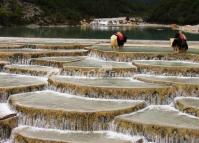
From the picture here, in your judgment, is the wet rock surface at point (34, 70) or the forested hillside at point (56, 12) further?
the forested hillside at point (56, 12)

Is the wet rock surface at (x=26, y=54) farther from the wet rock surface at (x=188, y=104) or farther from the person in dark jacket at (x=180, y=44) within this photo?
the wet rock surface at (x=188, y=104)

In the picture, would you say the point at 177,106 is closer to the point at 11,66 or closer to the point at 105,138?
the point at 105,138

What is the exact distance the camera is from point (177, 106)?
600 inches

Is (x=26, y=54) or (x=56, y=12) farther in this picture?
(x=56, y=12)

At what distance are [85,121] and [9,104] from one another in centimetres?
308

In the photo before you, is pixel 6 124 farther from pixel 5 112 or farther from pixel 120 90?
pixel 120 90

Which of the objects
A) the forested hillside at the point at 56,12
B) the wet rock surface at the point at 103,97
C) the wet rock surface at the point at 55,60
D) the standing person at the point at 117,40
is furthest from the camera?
the forested hillside at the point at 56,12

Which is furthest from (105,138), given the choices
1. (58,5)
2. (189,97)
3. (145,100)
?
(58,5)

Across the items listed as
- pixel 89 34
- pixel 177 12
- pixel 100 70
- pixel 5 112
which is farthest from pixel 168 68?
pixel 177 12

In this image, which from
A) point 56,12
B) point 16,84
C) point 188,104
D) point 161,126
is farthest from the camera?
point 56,12

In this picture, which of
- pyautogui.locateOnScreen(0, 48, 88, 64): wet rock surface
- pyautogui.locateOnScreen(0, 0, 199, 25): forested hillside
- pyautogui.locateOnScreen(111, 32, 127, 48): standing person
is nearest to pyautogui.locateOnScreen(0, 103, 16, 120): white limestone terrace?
pyautogui.locateOnScreen(0, 48, 88, 64): wet rock surface

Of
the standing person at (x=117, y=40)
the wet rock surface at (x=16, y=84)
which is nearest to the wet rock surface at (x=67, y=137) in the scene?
the wet rock surface at (x=16, y=84)

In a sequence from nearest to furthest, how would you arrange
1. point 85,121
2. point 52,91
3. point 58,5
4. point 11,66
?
1. point 85,121
2. point 52,91
3. point 11,66
4. point 58,5

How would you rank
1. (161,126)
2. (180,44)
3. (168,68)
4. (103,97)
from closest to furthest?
(161,126)
(103,97)
(168,68)
(180,44)
